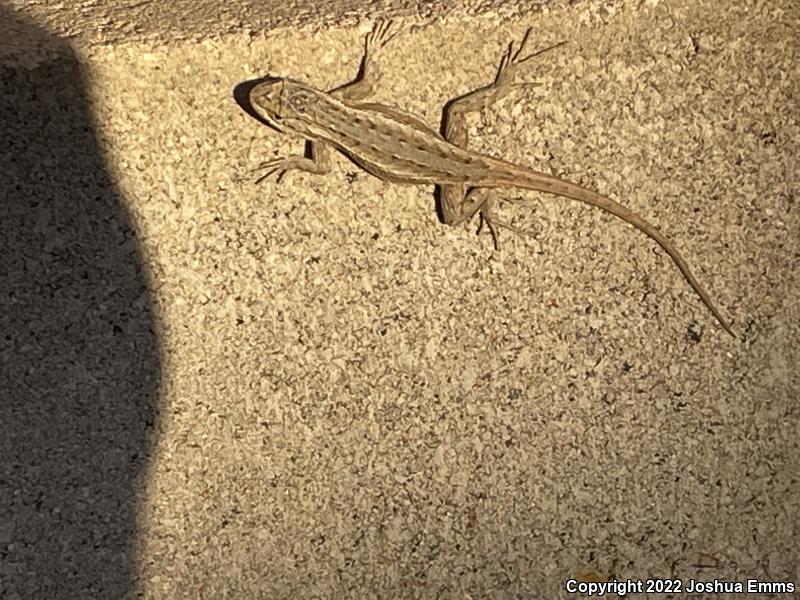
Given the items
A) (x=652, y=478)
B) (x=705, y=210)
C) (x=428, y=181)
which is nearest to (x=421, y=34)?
(x=428, y=181)

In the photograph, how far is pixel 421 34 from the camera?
264 centimetres

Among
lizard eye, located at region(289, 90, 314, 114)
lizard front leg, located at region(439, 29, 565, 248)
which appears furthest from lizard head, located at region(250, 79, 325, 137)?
lizard front leg, located at region(439, 29, 565, 248)

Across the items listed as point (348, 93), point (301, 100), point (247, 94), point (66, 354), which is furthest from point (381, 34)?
point (66, 354)

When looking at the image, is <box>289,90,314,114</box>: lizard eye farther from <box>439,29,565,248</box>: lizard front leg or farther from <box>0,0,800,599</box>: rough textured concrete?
<box>439,29,565,248</box>: lizard front leg

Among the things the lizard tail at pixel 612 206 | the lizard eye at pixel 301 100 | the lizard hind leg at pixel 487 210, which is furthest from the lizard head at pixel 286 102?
the lizard tail at pixel 612 206

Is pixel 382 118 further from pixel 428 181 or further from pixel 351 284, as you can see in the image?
pixel 351 284

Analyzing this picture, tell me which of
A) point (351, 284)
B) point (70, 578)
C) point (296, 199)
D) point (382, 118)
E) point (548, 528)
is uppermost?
point (382, 118)

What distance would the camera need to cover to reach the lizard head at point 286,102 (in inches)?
101

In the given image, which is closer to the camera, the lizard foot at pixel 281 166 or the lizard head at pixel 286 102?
the lizard head at pixel 286 102

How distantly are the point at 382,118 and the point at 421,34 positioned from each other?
0.29 m

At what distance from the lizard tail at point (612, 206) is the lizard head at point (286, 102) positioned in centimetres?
65

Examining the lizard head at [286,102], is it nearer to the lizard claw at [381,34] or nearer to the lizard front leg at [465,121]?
the lizard claw at [381,34]

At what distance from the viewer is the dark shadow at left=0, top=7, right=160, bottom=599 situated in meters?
2.66

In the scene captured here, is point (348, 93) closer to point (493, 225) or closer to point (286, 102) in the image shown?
point (286, 102)
